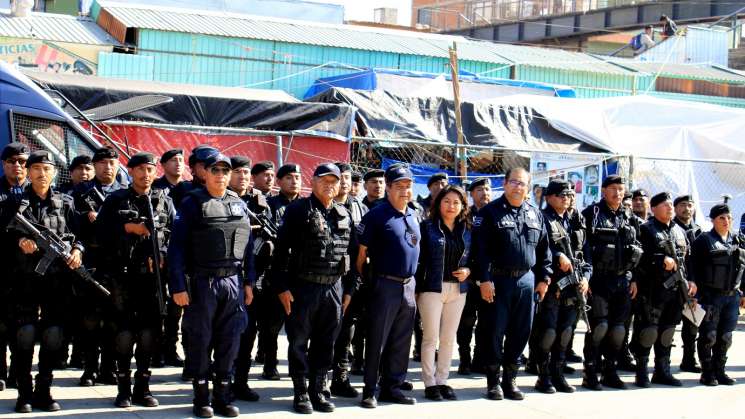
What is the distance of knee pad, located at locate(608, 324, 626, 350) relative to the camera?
8.96 m

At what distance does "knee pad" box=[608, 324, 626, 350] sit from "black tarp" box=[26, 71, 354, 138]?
571 centimetres

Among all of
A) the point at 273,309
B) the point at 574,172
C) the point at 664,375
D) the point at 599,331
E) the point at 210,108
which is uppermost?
the point at 210,108

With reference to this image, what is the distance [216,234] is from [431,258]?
1962 millimetres

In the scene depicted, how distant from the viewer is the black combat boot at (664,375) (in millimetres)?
9453

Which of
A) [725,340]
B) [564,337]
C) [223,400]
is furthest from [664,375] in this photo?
[223,400]

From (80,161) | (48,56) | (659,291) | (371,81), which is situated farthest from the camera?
(371,81)

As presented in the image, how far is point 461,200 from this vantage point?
8.08 meters

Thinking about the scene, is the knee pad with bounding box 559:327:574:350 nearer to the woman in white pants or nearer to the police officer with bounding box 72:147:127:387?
the woman in white pants

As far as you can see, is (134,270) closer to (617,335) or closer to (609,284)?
(609,284)

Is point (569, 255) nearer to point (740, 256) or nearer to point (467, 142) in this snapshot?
point (740, 256)

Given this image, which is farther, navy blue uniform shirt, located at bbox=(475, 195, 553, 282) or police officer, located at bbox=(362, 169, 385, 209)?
police officer, located at bbox=(362, 169, 385, 209)

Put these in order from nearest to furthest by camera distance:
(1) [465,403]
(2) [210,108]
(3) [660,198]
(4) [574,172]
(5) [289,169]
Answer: (1) [465,403]
(5) [289,169]
(3) [660,198]
(2) [210,108]
(4) [574,172]

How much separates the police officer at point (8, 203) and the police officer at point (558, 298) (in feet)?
14.5

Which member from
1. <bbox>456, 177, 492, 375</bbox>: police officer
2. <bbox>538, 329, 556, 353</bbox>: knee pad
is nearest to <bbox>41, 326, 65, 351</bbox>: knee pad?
<bbox>456, 177, 492, 375</bbox>: police officer
